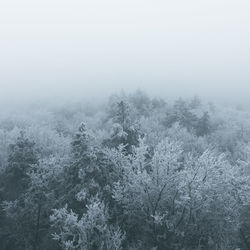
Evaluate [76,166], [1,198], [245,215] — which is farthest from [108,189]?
[1,198]

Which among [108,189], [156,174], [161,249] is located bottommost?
[161,249]

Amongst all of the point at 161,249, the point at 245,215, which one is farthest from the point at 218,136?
the point at 161,249

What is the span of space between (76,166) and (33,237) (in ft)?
26.7

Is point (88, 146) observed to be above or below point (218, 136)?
above

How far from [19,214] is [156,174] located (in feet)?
39.1

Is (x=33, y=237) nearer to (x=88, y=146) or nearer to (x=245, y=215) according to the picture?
(x=88, y=146)

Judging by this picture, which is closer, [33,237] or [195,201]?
[195,201]

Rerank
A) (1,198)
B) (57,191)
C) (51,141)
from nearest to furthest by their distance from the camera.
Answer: (57,191)
(1,198)
(51,141)

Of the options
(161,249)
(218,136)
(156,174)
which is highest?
(156,174)

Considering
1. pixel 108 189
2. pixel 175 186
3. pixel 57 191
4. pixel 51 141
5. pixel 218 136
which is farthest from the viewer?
pixel 218 136

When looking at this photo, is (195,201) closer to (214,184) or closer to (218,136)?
(214,184)

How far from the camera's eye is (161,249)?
67.6 feet

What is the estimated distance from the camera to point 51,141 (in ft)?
172

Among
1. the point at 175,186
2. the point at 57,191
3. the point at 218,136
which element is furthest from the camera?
the point at 218,136
